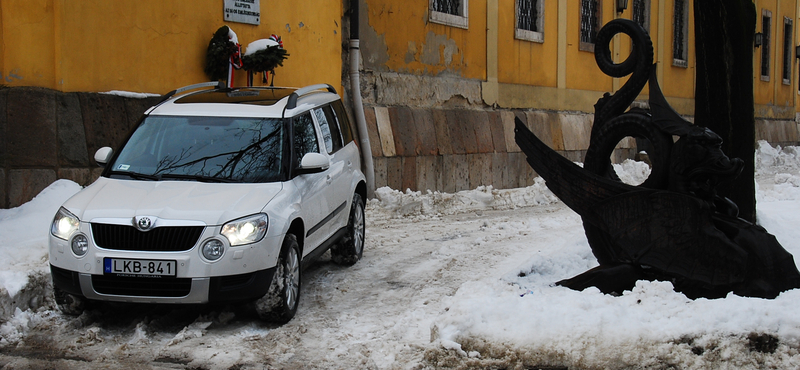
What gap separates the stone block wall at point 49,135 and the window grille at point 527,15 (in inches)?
394

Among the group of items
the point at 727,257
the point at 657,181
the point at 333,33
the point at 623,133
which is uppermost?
the point at 333,33

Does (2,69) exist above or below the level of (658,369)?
above

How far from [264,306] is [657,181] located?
3.14 m

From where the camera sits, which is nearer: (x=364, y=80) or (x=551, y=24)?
(x=364, y=80)

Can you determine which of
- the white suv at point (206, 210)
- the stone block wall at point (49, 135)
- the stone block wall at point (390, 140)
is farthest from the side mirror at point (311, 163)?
the stone block wall at point (49, 135)

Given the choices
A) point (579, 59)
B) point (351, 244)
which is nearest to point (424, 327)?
point (351, 244)

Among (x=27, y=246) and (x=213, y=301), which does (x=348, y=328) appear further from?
(x=27, y=246)

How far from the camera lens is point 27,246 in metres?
6.81

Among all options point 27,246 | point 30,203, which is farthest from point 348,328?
point 30,203

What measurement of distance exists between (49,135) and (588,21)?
13.9 metres

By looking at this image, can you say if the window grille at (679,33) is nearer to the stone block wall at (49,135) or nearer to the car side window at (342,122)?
the car side window at (342,122)

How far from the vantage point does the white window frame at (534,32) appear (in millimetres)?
16297

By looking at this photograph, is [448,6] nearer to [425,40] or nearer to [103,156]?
[425,40]

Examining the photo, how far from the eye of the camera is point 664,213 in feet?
17.6
